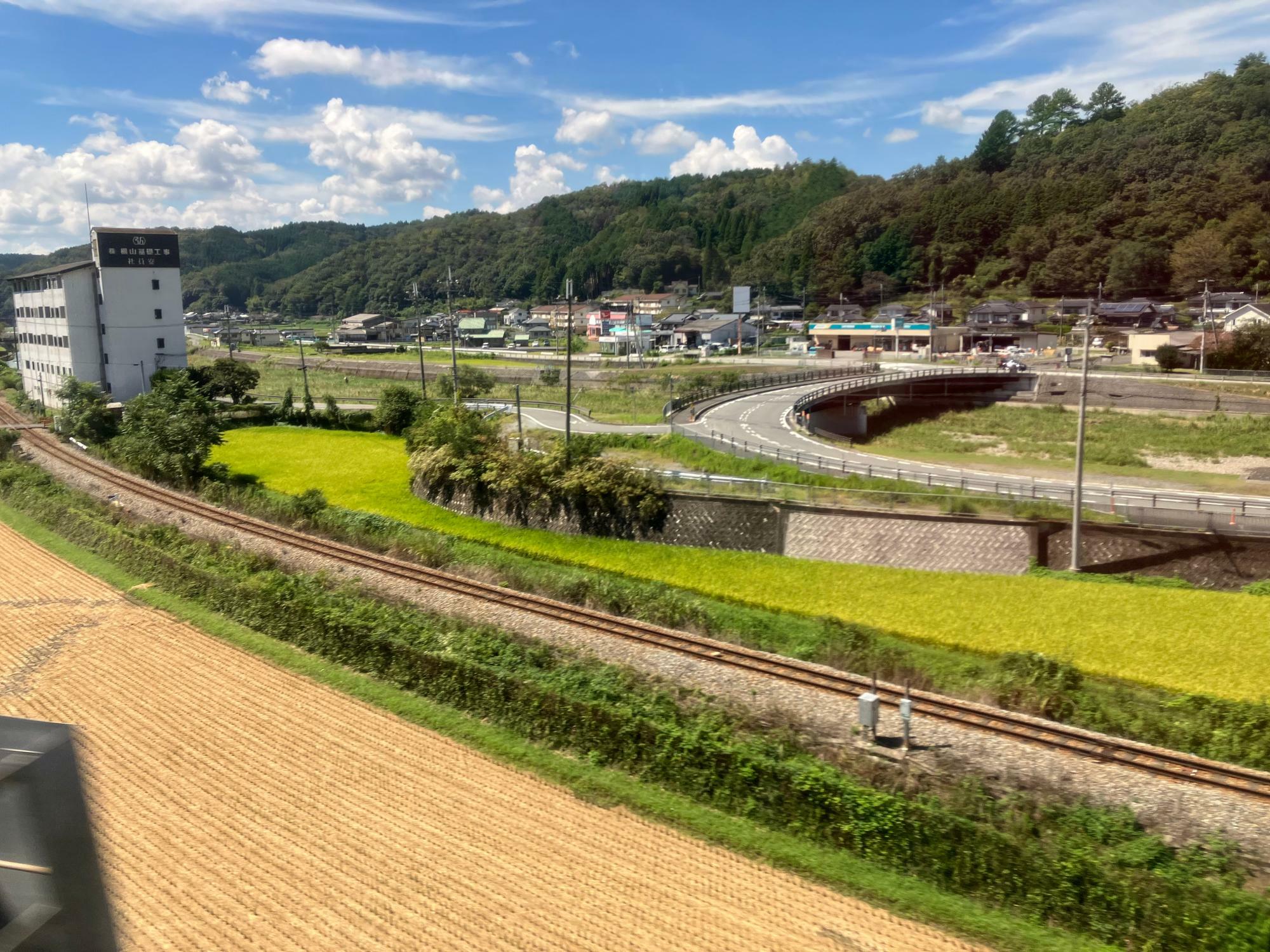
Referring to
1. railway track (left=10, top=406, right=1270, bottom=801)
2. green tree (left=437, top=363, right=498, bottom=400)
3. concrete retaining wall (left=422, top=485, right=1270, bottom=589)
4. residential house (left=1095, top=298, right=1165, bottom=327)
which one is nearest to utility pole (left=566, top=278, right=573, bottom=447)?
concrete retaining wall (left=422, top=485, right=1270, bottom=589)

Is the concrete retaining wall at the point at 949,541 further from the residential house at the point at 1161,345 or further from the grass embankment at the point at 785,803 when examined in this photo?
the residential house at the point at 1161,345

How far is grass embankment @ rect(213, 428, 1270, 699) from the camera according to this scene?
14.6m

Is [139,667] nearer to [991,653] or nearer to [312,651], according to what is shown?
[312,651]

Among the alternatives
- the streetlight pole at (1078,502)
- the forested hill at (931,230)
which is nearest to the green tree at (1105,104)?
the forested hill at (931,230)

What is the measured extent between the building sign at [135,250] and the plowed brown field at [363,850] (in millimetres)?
38240

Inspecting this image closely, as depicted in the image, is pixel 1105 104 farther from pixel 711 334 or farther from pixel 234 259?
pixel 234 259

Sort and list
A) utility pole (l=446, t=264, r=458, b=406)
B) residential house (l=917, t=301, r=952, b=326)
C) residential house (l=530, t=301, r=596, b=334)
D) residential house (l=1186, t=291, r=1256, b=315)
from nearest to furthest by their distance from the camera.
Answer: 1. utility pole (l=446, t=264, r=458, b=406)
2. residential house (l=1186, t=291, r=1256, b=315)
3. residential house (l=917, t=301, r=952, b=326)
4. residential house (l=530, t=301, r=596, b=334)

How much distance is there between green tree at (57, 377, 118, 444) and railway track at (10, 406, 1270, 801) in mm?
17690

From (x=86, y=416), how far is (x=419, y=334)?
1817 cm

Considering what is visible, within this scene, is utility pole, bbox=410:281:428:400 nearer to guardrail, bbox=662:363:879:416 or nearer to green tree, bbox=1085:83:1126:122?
guardrail, bbox=662:363:879:416

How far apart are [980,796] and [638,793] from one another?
4011mm

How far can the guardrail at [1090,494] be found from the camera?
19.2 m

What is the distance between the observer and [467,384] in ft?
158

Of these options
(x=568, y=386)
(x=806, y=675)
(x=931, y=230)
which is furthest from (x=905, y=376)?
(x=931, y=230)
